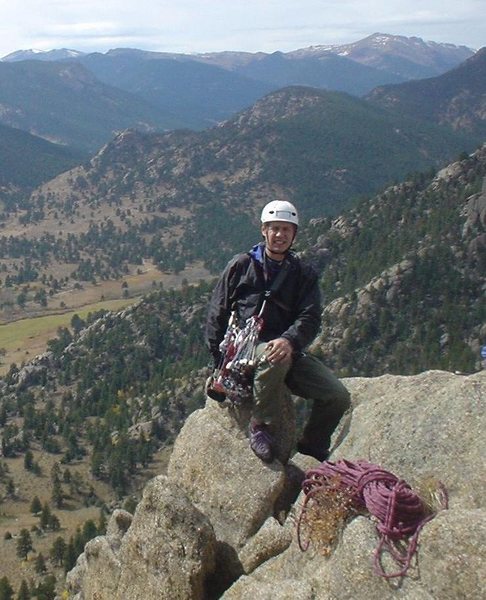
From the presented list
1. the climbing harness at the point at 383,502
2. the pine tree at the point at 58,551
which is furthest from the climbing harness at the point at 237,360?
the pine tree at the point at 58,551

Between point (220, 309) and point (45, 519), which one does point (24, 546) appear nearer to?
point (45, 519)

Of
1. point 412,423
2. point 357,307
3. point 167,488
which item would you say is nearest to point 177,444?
point 167,488

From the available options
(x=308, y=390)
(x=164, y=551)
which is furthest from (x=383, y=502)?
(x=164, y=551)

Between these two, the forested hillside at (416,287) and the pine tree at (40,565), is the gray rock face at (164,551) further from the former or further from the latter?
the forested hillside at (416,287)

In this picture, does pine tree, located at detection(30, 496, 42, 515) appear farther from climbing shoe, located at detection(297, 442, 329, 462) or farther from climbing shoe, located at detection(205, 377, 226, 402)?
climbing shoe, located at detection(297, 442, 329, 462)

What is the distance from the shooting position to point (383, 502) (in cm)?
1064

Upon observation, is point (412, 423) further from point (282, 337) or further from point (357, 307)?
point (357, 307)

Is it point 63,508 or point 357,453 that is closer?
point 357,453

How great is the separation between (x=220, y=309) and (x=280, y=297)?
4.63 ft

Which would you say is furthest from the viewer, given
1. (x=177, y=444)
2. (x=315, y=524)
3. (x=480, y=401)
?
(x=177, y=444)

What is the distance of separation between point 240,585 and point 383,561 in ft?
10.2

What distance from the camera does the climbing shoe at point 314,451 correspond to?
50.9 ft

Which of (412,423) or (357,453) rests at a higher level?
(412,423)

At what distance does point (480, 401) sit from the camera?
13023 millimetres
